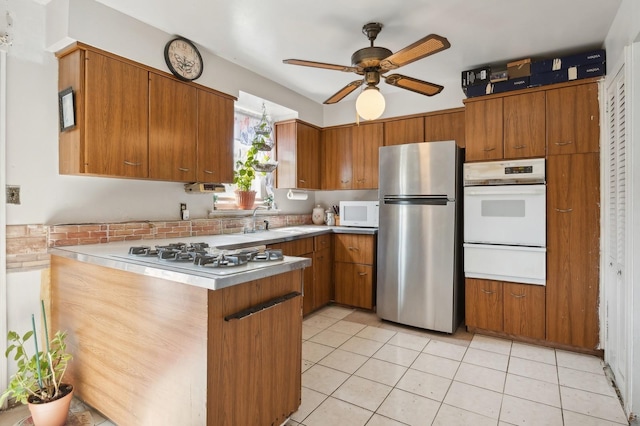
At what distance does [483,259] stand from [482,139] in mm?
1158

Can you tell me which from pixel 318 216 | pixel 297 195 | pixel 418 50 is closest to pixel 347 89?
pixel 418 50

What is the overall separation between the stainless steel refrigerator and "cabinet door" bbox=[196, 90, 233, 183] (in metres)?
1.59

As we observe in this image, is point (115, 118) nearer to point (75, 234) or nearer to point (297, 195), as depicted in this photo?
point (75, 234)

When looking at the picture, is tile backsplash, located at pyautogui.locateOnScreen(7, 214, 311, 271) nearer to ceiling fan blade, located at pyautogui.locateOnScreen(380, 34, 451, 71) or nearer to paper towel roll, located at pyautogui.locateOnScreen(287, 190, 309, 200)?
paper towel roll, located at pyautogui.locateOnScreen(287, 190, 309, 200)

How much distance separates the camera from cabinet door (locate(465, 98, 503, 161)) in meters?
3.08

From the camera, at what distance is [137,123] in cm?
238

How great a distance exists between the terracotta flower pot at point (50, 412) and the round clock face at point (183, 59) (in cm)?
232

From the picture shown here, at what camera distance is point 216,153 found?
2.97 metres

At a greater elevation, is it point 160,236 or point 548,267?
point 160,236

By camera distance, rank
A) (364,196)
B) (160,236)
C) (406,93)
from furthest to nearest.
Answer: (364,196)
(406,93)
(160,236)

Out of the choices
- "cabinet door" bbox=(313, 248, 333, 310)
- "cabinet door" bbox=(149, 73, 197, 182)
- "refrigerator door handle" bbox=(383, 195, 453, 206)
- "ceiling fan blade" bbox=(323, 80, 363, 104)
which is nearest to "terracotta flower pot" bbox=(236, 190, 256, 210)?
"cabinet door" bbox=(149, 73, 197, 182)

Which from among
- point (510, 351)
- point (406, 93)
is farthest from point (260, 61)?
point (510, 351)

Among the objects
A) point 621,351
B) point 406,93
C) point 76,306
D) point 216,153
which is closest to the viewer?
point 76,306

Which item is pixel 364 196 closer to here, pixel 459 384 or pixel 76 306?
pixel 459 384
